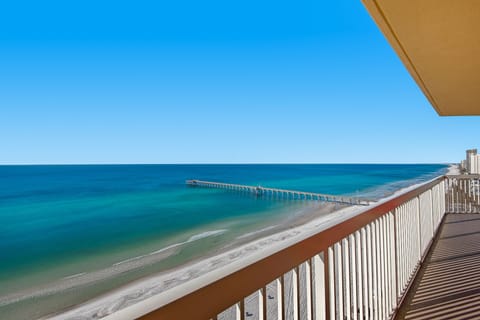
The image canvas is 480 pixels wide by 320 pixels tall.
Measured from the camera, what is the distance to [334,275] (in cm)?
138

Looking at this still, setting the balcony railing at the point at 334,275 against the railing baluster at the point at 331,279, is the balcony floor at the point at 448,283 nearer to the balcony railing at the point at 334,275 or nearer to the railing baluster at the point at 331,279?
the balcony railing at the point at 334,275

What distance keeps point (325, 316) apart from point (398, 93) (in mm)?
33542

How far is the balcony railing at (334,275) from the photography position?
64cm

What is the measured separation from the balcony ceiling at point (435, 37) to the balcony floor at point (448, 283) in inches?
74.5

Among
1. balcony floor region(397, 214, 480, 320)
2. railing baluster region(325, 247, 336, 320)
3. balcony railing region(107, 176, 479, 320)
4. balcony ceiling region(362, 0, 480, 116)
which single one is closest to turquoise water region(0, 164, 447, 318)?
balcony floor region(397, 214, 480, 320)

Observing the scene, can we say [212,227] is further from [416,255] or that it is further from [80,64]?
[80,64]

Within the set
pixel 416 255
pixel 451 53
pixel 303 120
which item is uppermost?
pixel 303 120

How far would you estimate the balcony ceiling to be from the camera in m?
1.59

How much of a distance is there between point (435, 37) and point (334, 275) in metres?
1.66

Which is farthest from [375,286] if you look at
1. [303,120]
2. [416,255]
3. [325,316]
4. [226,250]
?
[303,120]

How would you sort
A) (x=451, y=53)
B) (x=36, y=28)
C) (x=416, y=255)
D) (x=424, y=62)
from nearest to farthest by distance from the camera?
(x=451, y=53), (x=424, y=62), (x=416, y=255), (x=36, y=28)

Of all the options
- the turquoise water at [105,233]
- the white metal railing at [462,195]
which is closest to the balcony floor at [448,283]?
the white metal railing at [462,195]

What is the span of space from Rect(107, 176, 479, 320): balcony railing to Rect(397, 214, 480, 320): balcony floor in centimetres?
11

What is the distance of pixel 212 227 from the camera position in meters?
16.1
